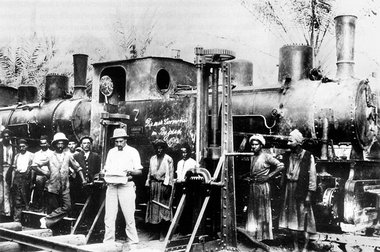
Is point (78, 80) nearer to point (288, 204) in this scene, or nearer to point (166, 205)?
point (166, 205)

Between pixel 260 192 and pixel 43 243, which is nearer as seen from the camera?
pixel 43 243

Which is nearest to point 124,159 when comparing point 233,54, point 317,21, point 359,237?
point 233,54

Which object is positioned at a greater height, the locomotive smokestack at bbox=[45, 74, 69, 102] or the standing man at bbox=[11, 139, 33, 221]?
the locomotive smokestack at bbox=[45, 74, 69, 102]

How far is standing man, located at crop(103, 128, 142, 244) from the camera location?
695 cm

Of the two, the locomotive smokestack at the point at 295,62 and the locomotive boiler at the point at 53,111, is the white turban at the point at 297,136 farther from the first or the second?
the locomotive boiler at the point at 53,111

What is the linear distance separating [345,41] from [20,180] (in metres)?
6.90

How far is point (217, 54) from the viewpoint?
20.8 ft

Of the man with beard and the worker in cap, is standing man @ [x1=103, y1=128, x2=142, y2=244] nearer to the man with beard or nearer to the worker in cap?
the worker in cap

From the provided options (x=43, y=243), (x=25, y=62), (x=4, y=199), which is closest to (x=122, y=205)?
(x=43, y=243)

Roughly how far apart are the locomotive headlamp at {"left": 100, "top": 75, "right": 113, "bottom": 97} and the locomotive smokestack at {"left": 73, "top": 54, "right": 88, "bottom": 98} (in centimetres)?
266

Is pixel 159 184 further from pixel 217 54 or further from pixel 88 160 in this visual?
pixel 217 54

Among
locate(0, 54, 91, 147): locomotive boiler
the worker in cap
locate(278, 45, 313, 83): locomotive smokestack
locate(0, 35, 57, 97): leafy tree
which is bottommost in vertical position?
the worker in cap

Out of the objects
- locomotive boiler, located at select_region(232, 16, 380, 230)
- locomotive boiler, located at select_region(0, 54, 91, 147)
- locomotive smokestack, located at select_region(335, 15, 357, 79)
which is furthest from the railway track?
locomotive smokestack, located at select_region(335, 15, 357, 79)

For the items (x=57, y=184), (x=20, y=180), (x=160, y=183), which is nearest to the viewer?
(x=160, y=183)
